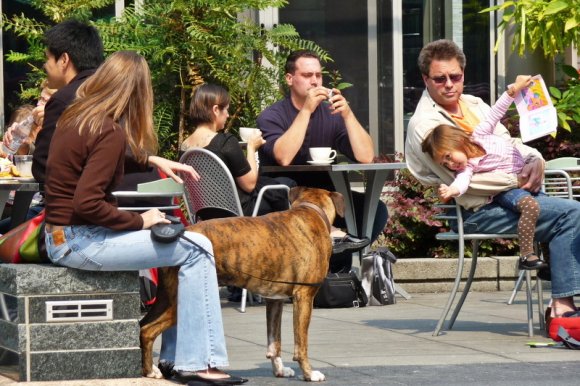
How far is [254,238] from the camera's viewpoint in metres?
5.66

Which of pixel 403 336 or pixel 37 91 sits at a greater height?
pixel 37 91

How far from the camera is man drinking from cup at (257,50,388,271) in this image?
8727mm

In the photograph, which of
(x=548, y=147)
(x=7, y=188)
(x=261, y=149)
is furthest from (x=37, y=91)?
(x=548, y=147)

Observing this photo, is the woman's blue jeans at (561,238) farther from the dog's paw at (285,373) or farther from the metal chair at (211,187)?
the metal chair at (211,187)

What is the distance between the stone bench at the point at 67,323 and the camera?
5.22 m

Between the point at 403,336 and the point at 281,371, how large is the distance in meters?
1.62

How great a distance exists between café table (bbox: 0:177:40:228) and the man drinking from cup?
5.76 ft

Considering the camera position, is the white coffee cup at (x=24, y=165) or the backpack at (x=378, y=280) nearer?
the white coffee cup at (x=24, y=165)

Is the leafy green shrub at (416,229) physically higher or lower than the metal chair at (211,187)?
lower

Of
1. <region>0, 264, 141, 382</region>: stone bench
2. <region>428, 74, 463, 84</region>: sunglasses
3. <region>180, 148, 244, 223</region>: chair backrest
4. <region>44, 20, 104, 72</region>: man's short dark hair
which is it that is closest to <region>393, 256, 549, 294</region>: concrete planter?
<region>180, 148, 244, 223</region>: chair backrest

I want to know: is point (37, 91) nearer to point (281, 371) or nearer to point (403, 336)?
point (403, 336)

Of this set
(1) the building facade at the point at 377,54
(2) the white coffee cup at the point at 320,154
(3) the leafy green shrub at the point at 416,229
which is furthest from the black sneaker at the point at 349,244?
(1) the building facade at the point at 377,54

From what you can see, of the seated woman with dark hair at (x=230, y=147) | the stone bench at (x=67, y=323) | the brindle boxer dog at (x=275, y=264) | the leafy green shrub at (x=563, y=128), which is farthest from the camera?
the leafy green shrub at (x=563, y=128)

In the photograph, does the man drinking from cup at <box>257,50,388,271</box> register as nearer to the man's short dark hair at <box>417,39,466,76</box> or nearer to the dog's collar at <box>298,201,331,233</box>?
the man's short dark hair at <box>417,39,466,76</box>
